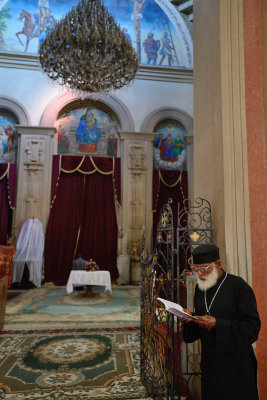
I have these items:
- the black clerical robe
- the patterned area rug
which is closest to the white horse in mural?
the patterned area rug

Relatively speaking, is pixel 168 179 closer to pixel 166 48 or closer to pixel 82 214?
pixel 82 214

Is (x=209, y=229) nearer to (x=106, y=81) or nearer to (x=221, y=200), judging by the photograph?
(x=221, y=200)

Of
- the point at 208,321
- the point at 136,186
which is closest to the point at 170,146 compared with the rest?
the point at 136,186

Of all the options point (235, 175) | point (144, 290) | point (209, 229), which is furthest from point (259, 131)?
point (144, 290)

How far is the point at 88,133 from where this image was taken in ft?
38.0

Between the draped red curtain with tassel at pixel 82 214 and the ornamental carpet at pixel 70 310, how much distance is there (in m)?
1.44

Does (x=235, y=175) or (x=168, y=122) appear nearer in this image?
(x=235, y=175)

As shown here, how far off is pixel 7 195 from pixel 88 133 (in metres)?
3.54

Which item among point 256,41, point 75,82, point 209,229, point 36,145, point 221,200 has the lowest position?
point 209,229

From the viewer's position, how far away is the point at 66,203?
1092cm

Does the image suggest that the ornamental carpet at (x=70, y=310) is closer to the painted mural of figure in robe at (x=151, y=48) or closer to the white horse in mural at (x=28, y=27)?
the painted mural of figure in robe at (x=151, y=48)

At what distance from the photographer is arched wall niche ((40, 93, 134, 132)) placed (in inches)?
436

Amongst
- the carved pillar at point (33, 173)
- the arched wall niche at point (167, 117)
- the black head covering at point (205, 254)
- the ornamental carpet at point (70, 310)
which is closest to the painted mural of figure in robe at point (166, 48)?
the arched wall niche at point (167, 117)

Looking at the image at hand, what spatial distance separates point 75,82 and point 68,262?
5.74 metres
